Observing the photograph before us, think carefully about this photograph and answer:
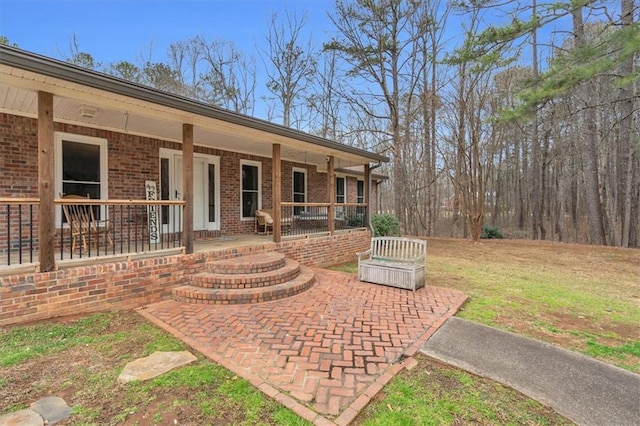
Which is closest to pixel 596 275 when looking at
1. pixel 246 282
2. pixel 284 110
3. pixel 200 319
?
pixel 246 282

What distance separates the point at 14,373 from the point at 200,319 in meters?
1.71

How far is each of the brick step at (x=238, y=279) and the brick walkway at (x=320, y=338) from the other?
1.42ft

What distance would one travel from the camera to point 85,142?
6.05m

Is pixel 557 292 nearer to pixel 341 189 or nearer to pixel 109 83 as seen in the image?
pixel 109 83

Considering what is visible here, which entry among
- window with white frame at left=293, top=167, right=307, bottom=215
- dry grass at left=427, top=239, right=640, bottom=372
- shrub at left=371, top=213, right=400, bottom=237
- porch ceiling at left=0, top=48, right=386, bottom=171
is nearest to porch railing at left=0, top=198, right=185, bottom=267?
porch ceiling at left=0, top=48, right=386, bottom=171

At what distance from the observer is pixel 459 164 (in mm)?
12266

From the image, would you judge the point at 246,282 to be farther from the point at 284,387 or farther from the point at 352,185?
the point at 352,185

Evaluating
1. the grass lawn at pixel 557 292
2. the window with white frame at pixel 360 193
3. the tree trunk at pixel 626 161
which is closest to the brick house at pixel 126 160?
the grass lawn at pixel 557 292

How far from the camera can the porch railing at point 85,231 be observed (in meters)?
4.33

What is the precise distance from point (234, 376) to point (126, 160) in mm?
5787

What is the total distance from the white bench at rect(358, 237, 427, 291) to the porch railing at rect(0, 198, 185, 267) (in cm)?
354

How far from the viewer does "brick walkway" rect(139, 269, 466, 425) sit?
98.0 inches

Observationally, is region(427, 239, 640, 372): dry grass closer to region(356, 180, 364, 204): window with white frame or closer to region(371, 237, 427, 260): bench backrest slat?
region(371, 237, 427, 260): bench backrest slat

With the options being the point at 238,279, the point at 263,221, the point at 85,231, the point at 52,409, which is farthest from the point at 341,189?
the point at 52,409
